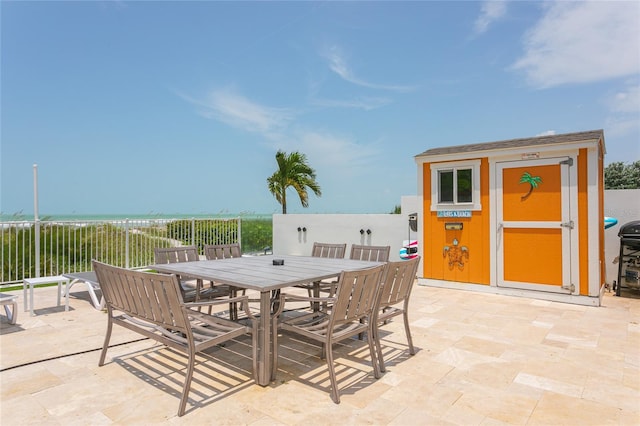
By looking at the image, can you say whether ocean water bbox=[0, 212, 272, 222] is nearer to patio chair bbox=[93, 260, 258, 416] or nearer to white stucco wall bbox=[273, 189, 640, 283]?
white stucco wall bbox=[273, 189, 640, 283]

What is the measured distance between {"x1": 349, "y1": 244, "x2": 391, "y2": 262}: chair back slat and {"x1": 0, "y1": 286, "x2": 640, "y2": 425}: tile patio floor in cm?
87

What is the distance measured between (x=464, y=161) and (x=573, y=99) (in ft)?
33.7

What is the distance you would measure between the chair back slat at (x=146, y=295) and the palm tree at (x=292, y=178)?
33.4ft

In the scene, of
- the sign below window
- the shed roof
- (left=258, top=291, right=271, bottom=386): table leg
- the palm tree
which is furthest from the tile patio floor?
the palm tree

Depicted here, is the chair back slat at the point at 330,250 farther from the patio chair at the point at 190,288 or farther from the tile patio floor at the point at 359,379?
the patio chair at the point at 190,288

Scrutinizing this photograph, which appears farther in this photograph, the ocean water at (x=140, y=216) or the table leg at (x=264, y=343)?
the ocean water at (x=140, y=216)

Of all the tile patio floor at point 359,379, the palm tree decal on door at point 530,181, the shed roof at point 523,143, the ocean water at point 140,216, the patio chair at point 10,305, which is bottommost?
the tile patio floor at point 359,379

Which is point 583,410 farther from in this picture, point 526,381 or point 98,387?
point 98,387

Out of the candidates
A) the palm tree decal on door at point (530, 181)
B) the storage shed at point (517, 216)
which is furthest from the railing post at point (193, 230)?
the palm tree decal on door at point (530, 181)

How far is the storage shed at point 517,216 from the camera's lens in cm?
547

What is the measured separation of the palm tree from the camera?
1314cm

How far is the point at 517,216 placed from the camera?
6.02 metres

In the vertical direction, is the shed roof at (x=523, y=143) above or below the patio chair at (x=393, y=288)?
above

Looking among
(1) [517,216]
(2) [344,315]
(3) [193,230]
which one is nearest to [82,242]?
(3) [193,230]
